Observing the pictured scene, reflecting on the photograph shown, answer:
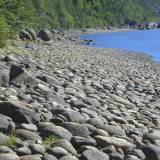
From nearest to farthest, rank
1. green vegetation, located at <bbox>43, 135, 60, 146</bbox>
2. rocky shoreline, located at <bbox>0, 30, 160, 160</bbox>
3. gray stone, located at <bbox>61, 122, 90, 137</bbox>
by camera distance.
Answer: rocky shoreline, located at <bbox>0, 30, 160, 160</bbox>
green vegetation, located at <bbox>43, 135, 60, 146</bbox>
gray stone, located at <bbox>61, 122, 90, 137</bbox>

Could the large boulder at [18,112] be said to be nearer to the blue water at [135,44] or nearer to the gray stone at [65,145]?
the gray stone at [65,145]

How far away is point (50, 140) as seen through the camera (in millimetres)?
9680

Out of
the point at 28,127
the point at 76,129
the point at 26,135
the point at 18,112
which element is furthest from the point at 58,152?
the point at 18,112

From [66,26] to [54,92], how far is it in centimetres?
15046

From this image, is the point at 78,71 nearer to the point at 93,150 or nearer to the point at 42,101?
the point at 42,101

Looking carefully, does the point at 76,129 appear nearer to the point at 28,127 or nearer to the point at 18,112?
the point at 28,127

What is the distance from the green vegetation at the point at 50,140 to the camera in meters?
9.55

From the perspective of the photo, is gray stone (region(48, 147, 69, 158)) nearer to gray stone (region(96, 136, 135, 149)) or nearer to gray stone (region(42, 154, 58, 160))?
gray stone (region(42, 154, 58, 160))

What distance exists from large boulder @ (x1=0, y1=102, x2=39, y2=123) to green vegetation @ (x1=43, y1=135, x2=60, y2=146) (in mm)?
842

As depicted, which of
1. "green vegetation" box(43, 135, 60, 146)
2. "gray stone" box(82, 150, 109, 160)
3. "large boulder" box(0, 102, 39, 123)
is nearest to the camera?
"gray stone" box(82, 150, 109, 160)

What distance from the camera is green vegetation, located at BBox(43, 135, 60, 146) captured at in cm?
955

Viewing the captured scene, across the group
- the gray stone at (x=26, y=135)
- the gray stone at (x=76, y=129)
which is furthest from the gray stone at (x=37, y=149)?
the gray stone at (x=76, y=129)

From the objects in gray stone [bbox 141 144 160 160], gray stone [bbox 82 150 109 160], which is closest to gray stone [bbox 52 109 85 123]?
gray stone [bbox 141 144 160 160]

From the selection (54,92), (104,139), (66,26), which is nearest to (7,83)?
(54,92)
